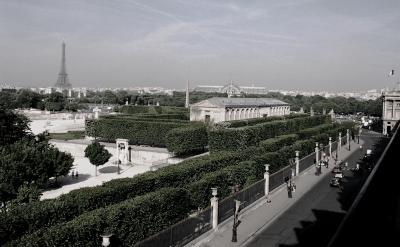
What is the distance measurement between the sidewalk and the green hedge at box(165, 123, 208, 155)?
39.7 ft

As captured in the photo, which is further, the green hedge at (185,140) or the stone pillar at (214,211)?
the green hedge at (185,140)

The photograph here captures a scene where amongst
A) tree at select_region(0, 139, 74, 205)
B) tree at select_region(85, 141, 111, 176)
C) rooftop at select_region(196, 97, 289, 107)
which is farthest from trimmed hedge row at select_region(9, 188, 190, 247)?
rooftop at select_region(196, 97, 289, 107)

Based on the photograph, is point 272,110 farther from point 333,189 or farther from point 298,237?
point 298,237

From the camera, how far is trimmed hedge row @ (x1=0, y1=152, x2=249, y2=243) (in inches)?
571

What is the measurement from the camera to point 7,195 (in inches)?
971

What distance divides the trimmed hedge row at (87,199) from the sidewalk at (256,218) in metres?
4.14

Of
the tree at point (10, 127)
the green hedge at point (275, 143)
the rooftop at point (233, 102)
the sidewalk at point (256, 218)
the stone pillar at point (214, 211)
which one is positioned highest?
the rooftop at point (233, 102)

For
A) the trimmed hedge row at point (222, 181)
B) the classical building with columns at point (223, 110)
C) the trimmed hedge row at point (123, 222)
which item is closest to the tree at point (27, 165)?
the trimmed hedge row at point (123, 222)

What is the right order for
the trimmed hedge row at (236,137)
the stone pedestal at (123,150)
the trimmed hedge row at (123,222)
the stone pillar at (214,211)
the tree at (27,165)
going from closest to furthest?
the trimmed hedge row at (123,222)
the stone pillar at (214,211)
the tree at (27,165)
the trimmed hedge row at (236,137)
the stone pedestal at (123,150)

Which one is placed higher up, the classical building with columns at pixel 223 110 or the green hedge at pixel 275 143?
the classical building with columns at pixel 223 110

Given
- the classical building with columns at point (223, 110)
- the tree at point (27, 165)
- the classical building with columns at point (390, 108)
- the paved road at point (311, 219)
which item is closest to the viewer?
the paved road at point (311, 219)

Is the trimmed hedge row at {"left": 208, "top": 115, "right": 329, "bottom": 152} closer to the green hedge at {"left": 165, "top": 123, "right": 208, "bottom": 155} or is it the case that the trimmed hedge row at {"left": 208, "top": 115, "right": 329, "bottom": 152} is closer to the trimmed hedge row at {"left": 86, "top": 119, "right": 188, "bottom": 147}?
the green hedge at {"left": 165, "top": 123, "right": 208, "bottom": 155}

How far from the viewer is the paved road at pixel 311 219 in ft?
59.8

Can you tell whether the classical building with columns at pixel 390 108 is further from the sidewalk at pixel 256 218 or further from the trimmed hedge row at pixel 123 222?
the trimmed hedge row at pixel 123 222
